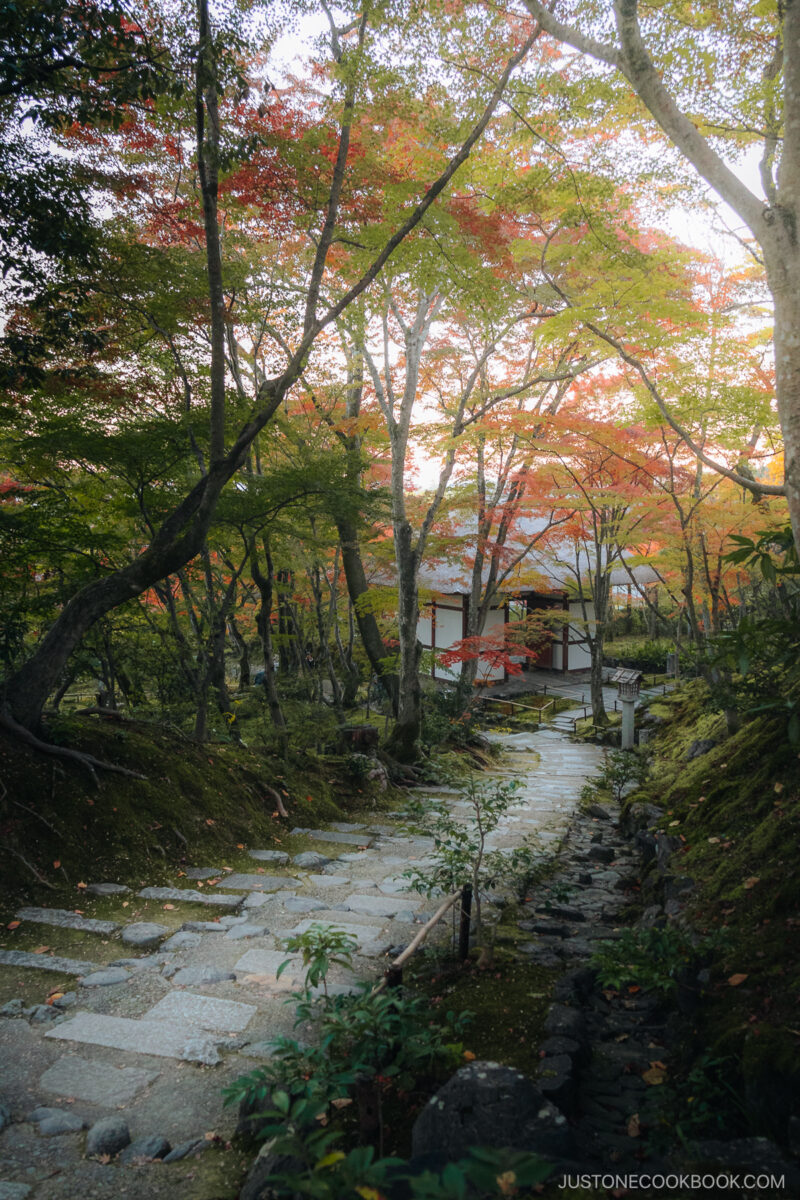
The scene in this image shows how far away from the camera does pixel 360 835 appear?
Result: 24.0 feet

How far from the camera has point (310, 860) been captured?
6219 millimetres

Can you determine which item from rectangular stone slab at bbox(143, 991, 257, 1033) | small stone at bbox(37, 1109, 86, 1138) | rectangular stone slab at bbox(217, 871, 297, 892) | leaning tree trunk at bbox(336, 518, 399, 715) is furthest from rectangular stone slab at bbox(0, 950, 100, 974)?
leaning tree trunk at bbox(336, 518, 399, 715)

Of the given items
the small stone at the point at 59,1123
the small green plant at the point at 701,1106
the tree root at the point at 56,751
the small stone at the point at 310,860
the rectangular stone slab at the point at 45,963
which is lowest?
the small stone at the point at 310,860

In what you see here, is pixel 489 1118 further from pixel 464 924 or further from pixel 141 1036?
pixel 141 1036

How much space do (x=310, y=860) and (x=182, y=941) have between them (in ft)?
6.69

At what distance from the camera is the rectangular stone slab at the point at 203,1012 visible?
3402mm

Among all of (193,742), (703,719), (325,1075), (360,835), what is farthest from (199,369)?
(703,719)

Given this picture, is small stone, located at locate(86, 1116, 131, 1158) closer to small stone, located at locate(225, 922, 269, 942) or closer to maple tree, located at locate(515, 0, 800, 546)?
small stone, located at locate(225, 922, 269, 942)

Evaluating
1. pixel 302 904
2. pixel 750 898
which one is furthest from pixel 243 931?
pixel 750 898

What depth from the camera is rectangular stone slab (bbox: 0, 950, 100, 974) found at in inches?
149

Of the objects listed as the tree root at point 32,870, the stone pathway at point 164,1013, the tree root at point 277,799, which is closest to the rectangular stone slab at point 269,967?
the stone pathway at point 164,1013

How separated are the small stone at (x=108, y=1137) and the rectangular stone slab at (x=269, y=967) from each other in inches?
48.4

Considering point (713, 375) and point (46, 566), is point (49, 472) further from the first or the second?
point (713, 375)

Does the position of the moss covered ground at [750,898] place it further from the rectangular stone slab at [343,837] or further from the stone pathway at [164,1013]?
the rectangular stone slab at [343,837]
